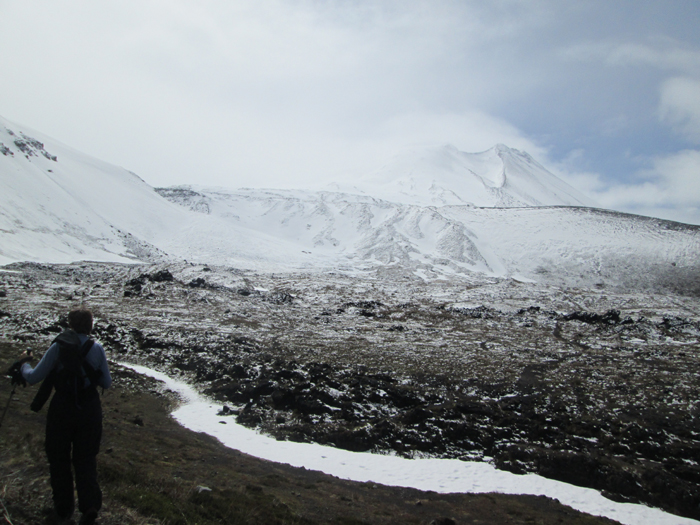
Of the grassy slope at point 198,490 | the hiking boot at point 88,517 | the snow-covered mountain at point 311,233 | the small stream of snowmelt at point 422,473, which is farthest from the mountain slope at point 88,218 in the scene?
the hiking boot at point 88,517

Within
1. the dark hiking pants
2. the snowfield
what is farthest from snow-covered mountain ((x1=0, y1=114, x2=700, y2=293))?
the dark hiking pants

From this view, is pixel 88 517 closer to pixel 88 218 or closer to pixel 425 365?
pixel 425 365

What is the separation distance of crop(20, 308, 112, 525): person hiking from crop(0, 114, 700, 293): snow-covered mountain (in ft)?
201

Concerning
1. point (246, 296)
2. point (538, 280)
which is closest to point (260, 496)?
point (246, 296)

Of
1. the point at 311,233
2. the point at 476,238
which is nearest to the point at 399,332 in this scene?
the point at 476,238

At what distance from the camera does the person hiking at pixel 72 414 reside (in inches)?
212

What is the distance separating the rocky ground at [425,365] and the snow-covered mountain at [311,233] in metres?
22.1

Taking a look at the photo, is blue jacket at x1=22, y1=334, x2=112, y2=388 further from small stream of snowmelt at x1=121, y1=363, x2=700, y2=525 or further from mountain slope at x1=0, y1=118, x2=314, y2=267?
mountain slope at x1=0, y1=118, x2=314, y2=267

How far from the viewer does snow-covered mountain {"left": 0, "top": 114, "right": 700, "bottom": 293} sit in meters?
70.5

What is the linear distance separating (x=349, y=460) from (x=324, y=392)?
5.94 meters

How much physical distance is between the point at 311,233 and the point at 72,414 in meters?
116

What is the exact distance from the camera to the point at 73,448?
18.2 feet

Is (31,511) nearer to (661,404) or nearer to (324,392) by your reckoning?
(324,392)

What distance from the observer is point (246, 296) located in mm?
50406
